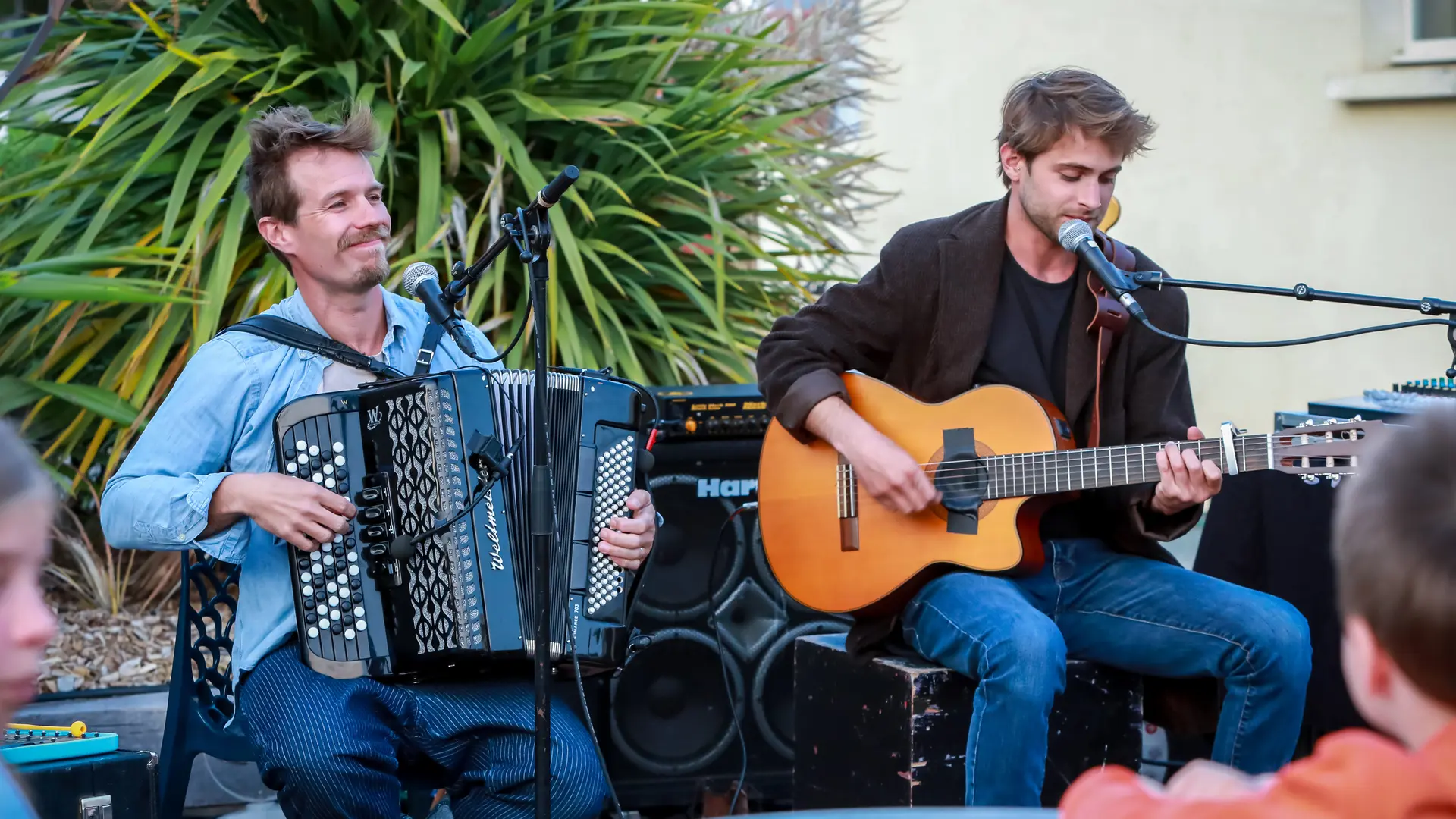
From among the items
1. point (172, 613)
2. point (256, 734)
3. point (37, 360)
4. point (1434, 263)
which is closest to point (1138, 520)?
point (256, 734)

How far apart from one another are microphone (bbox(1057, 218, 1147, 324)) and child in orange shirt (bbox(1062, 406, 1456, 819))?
135 centimetres

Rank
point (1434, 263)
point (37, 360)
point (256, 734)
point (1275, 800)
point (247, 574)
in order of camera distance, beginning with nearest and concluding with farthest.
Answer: point (1275, 800), point (256, 734), point (247, 574), point (37, 360), point (1434, 263)

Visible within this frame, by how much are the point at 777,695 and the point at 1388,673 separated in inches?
98.3

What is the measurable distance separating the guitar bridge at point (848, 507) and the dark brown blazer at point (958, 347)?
0.13m

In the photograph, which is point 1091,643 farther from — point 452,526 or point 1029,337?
point 452,526

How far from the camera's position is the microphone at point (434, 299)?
2324 millimetres

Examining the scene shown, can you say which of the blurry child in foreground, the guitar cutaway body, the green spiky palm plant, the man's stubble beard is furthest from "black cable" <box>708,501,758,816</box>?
the blurry child in foreground

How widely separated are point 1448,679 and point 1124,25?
5636 mm

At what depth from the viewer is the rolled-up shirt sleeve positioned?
8.02 ft

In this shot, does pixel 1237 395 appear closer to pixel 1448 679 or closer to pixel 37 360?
pixel 37 360

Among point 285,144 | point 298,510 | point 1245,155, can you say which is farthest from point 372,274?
point 1245,155

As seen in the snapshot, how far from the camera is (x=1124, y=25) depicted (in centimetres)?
618

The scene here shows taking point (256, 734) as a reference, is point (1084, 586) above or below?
above

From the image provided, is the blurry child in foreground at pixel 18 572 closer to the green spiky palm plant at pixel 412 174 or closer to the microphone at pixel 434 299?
the microphone at pixel 434 299
